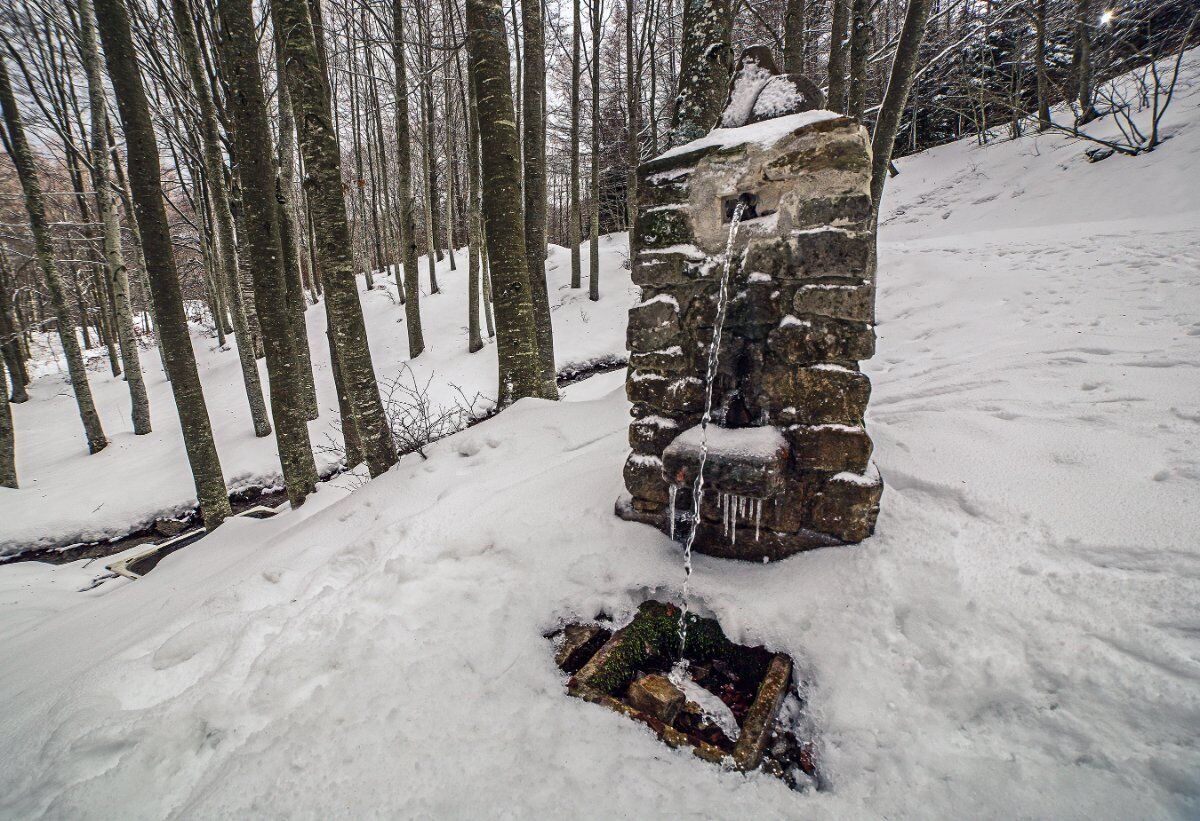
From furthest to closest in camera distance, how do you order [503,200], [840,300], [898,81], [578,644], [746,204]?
[898,81] < [503,200] < [746,204] < [840,300] < [578,644]

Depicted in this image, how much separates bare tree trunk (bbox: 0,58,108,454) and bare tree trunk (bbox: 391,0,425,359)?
539cm

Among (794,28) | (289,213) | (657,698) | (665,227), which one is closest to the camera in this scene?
(657,698)

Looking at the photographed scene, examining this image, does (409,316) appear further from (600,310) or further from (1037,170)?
(1037,170)

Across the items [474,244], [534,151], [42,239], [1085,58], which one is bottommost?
[474,244]

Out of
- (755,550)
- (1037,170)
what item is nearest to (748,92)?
(755,550)

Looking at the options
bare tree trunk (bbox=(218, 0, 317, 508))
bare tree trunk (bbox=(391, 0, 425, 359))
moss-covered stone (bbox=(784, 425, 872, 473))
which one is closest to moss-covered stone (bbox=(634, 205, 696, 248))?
moss-covered stone (bbox=(784, 425, 872, 473))

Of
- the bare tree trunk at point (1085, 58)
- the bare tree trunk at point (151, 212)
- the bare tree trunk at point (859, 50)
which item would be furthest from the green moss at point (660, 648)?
the bare tree trunk at point (1085, 58)

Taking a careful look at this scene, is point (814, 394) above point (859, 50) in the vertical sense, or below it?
below

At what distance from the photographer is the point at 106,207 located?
26.2 feet

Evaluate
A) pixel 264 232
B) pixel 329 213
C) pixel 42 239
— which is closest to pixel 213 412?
pixel 42 239

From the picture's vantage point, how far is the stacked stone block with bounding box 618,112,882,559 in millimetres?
1846

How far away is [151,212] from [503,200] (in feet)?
10.2

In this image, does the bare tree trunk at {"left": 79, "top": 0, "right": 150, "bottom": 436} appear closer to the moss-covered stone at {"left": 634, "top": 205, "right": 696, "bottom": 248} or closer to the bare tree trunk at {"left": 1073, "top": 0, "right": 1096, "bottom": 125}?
the moss-covered stone at {"left": 634, "top": 205, "right": 696, "bottom": 248}

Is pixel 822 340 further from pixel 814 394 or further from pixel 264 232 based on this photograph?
pixel 264 232
